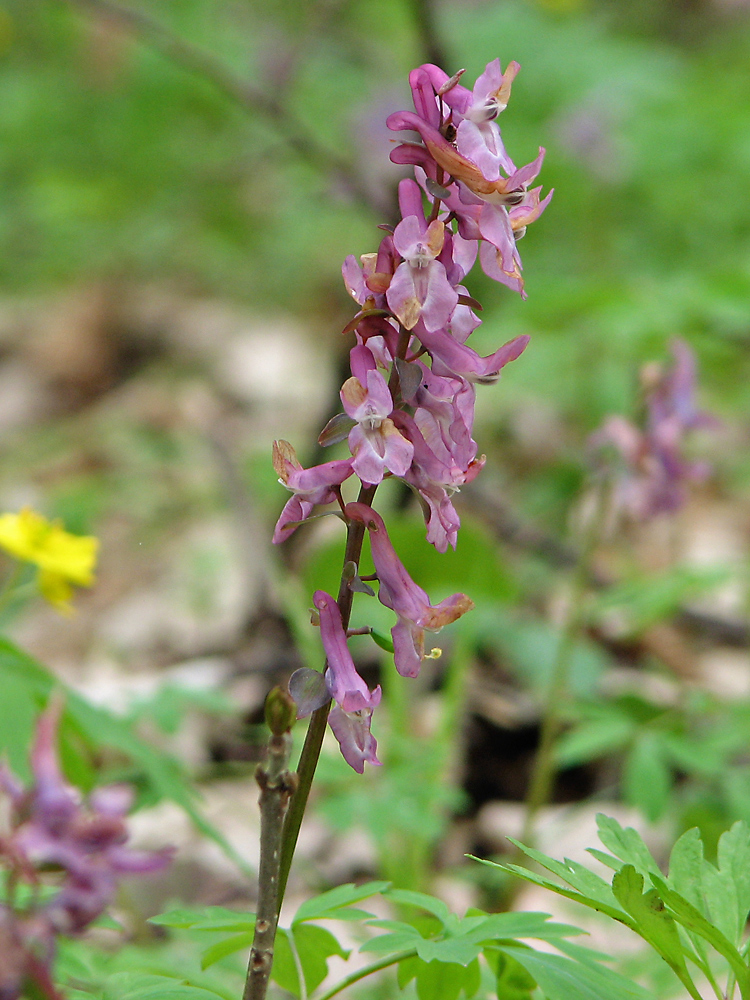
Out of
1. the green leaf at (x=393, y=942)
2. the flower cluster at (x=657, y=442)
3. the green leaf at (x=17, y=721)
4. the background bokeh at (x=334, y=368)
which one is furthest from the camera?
the background bokeh at (x=334, y=368)

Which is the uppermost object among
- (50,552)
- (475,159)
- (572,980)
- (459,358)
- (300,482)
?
(50,552)

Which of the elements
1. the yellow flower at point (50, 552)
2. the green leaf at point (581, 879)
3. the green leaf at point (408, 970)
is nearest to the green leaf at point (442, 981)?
the green leaf at point (408, 970)

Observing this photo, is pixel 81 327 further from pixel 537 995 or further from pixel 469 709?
pixel 537 995

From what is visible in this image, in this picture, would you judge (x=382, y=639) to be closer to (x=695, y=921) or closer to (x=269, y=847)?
(x=269, y=847)

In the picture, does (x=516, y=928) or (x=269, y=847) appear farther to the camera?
(x=516, y=928)

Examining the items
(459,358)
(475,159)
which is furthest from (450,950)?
(475,159)

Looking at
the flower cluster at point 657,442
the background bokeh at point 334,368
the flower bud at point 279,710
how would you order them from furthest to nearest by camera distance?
1. the background bokeh at point 334,368
2. the flower cluster at point 657,442
3. the flower bud at point 279,710

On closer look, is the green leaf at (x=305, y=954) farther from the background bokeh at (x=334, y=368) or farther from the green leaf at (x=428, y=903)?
the background bokeh at (x=334, y=368)

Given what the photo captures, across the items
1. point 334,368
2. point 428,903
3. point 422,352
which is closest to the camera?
point 422,352
